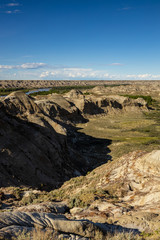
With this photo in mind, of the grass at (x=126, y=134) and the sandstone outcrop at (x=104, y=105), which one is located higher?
the sandstone outcrop at (x=104, y=105)

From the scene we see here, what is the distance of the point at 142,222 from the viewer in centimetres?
738

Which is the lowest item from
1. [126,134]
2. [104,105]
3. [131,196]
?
[126,134]

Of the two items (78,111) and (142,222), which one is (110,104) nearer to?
(78,111)

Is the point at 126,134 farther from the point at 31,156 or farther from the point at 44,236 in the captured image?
the point at 44,236

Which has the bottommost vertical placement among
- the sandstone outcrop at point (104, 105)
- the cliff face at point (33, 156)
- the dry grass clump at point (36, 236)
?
the cliff face at point (33, 156)

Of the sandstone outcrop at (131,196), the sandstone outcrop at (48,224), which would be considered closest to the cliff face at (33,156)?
the sandstone outcrop at (131,196)

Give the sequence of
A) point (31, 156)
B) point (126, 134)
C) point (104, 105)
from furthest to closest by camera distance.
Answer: point (104, 105) → point (126, 134) → point (31, 156)

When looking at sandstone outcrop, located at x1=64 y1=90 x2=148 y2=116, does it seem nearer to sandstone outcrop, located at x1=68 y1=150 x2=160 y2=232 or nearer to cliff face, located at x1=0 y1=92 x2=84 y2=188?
cliff face, located at x1=0 y1=92 x2=84 y2=188

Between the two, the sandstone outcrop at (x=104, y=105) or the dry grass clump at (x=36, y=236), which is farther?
the sandstone outcrop at (x=104, y=105)

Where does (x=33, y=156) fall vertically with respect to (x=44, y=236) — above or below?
below

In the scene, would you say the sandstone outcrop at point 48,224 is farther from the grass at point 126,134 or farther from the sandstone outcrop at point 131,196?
the grass at point 126,134

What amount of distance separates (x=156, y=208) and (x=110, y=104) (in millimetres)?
73858

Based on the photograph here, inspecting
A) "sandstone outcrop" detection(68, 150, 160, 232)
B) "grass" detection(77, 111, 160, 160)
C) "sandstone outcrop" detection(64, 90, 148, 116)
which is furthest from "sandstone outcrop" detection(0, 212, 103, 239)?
"sandstone outcrop" detection(64, 90, 148, 116)

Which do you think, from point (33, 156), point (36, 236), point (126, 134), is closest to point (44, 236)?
point (36, 236)
